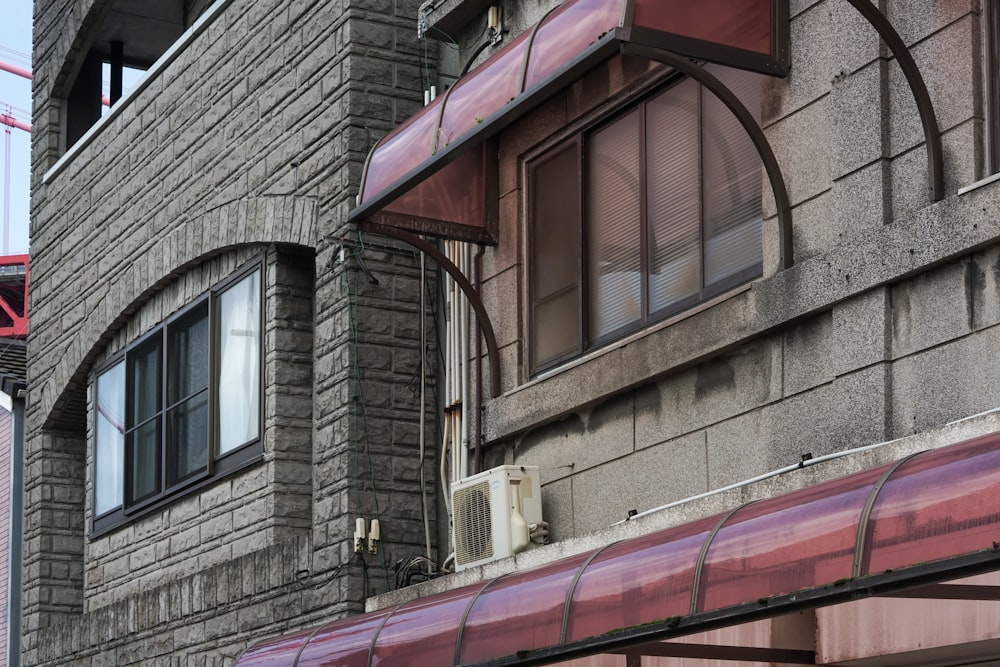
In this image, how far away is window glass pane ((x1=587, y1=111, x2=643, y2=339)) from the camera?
11.6 m

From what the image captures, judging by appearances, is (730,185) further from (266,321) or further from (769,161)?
(266,321)

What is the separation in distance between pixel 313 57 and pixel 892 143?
656 centimetres

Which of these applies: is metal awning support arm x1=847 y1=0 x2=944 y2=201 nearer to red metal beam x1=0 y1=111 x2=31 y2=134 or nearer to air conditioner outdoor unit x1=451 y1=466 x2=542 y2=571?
air conditioner outdoor unit x1=451 y1=466 x2=542 y2=571

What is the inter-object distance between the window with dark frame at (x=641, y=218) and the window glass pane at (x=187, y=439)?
4602mm


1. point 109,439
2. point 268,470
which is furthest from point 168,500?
point 268,470

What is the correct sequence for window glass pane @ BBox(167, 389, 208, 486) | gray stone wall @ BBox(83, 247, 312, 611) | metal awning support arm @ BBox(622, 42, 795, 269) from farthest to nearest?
window glass pane @ BBox(167, 389, 208, 486) < gray stone wall @ BBox(83, 247, 312, 611) < metal awning support arm @ BBox(622, 42, 795, 269)

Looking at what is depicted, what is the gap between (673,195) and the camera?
11.3 m

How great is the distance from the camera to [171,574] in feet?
53.3

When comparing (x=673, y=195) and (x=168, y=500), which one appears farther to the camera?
(x=168, y=500)

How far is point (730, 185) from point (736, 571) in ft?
11.1

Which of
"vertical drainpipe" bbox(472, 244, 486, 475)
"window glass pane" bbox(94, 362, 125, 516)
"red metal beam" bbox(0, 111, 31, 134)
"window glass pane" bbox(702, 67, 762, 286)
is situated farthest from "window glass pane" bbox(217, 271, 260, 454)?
"red metal beam" bbox(0, 111, 31, 134)

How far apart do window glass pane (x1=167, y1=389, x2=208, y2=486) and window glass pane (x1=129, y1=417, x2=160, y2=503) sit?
1.01 feet

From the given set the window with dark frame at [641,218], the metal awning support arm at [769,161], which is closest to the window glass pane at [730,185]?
the window with dark frame at [641,218]

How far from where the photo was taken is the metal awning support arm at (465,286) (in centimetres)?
1255
